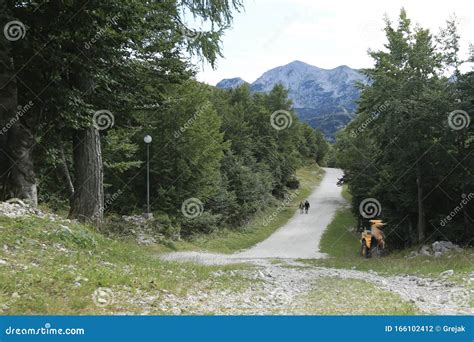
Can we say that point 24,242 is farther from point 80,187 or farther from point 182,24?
point 182,24

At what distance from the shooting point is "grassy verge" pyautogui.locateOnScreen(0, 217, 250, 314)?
5.88 m

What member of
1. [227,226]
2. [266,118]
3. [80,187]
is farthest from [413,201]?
[266,118]

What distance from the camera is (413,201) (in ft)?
82.1

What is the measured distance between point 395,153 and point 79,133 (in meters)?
16.9
